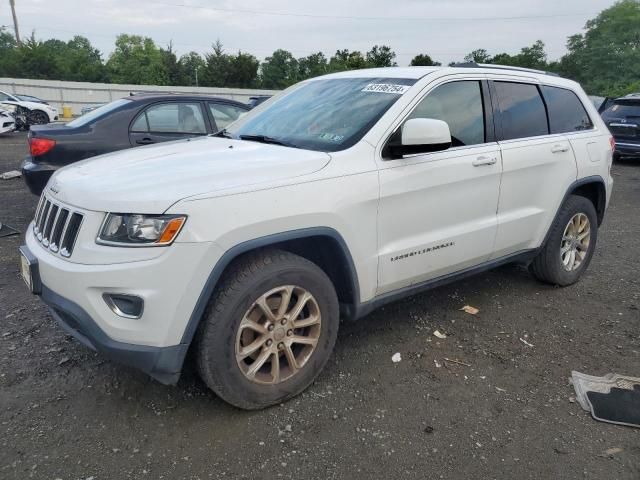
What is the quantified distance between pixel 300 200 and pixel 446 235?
1.20 metres

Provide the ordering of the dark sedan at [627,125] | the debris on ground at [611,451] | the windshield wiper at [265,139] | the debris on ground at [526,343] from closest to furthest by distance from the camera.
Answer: the debris on ground at [611,451] < the windshield wiper at [265,139] < the debris on ground at [526,343] < the dark sedan at [627,125]

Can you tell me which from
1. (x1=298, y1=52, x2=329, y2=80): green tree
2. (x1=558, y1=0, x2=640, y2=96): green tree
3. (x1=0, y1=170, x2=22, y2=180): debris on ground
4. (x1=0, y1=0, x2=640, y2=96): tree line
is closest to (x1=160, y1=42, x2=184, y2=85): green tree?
(x1=0, y1=0, x2=640, y2=96): tree line

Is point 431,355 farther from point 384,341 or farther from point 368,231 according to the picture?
point 368,231

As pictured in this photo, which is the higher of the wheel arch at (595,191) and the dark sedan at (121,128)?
the dark sedan at (121,128)

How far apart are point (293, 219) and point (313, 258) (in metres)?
0.47

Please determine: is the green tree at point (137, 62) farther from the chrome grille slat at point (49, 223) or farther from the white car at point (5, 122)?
the chrome grille slat at point (49, 223)

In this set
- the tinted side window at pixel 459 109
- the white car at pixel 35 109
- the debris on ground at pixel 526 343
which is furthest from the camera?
the white car at pixel 35 109

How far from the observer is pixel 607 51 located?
181 feet

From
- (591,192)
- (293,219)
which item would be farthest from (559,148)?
(293,219)

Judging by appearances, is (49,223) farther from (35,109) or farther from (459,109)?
(35,109)

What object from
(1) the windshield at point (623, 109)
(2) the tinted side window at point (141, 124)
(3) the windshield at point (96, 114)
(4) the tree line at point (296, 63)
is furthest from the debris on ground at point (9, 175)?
(4) the tree line at point (296, 63)

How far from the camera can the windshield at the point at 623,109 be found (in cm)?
1290

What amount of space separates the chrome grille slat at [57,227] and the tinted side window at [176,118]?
3.80 meters

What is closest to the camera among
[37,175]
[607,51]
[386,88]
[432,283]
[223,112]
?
[386,88]
